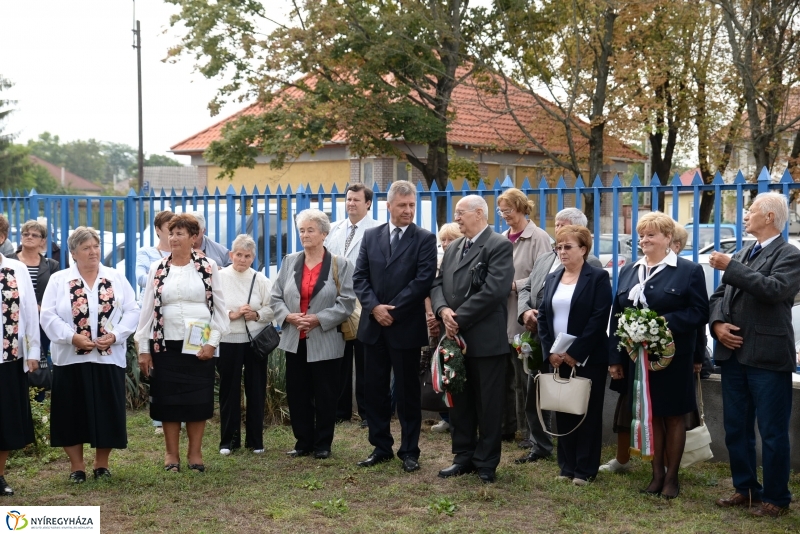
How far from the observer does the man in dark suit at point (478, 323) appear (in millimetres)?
6004

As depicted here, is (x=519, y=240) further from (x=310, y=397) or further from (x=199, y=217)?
(x=199, y=217)

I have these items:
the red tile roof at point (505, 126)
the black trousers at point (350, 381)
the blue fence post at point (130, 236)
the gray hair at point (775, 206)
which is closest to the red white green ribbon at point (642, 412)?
the gray hair at point (775, 206)

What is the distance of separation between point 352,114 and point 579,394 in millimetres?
14925

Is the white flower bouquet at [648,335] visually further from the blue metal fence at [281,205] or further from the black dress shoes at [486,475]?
the black dress shoes at [486,475]

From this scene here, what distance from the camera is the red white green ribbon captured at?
5.60m

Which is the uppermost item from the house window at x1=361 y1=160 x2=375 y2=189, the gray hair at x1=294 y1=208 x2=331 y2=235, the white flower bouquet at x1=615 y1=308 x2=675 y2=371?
the house window at x1=361 y1=160 x2=375 y2=189

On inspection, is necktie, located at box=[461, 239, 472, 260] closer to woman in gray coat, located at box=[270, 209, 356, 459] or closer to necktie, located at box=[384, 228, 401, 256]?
necktie, located at box=[384, 228, 401, 256]

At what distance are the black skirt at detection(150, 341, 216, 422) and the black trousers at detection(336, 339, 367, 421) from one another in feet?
5.29

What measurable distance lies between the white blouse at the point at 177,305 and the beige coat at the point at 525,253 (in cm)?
220

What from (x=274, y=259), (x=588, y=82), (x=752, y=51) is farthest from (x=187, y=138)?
(x=274, y=259)

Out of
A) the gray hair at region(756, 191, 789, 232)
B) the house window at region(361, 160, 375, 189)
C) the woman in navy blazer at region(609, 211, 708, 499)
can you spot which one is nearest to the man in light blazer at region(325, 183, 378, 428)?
the woman in navy blazer at region(609, 211, 708, 499)

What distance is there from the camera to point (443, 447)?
716 cm

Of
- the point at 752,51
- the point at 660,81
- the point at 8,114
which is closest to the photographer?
the point at 752,51

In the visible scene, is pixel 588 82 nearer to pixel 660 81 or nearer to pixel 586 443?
pixel 660 81
